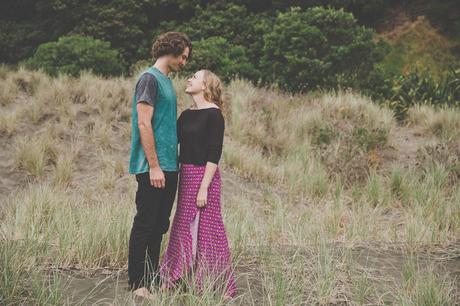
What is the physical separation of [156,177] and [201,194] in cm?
35

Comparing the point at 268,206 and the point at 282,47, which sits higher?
the point at 282,47

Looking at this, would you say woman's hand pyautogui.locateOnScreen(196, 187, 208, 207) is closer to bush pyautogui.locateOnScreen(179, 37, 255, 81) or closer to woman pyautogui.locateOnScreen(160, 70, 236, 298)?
woman pyautogui.locateOnScreen(160, 70, 236, 298)

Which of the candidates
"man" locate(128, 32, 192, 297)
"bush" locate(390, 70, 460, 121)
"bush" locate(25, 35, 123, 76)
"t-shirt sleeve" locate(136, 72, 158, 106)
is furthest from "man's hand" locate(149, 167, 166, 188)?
"bush" locate(25, 35, 123, 76)

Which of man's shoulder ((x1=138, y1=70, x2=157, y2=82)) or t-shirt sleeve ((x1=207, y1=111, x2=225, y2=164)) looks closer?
man's shoulder ((x1=138, y1=70, x2=157, y2=82))

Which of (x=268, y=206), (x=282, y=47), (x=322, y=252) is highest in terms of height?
(x=282, y=47)

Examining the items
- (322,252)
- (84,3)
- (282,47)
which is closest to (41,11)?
(84,3)

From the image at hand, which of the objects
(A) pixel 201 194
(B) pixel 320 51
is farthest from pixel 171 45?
(B) pixel 320 51

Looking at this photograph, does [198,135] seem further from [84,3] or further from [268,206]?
[84,3]

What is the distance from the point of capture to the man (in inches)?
146

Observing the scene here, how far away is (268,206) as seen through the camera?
750 cm

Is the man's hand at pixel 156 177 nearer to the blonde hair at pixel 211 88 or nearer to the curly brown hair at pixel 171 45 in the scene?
the blonde hair at pixel 211 88

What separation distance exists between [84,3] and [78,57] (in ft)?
14.2

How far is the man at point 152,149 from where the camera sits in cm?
372

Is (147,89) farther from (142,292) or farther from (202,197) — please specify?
(142,292)
